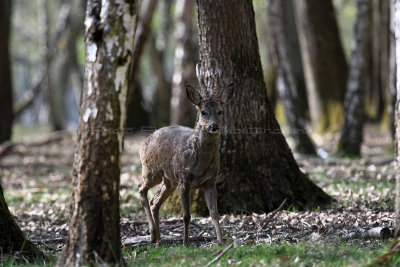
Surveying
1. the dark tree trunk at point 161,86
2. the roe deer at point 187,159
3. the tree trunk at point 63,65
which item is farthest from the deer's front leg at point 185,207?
the tree trunk at point 63,65

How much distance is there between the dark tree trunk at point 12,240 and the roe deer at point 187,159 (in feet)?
5.24

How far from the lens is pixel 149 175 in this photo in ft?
26.6

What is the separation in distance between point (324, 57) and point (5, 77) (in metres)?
10.5

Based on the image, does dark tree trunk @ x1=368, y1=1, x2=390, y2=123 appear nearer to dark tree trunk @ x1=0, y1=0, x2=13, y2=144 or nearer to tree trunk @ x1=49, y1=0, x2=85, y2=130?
dark tree trunk @ x1=0, y1=0, x2=13, y2=144

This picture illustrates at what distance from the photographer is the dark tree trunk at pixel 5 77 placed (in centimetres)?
1902

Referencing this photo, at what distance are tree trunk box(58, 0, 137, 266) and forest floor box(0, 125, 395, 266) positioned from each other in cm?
84

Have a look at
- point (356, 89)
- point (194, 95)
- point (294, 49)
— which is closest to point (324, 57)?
point (356, 89)

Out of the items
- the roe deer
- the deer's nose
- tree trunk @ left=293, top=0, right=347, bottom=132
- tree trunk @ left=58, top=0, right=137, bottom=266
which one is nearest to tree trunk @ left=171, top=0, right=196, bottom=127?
tree trunk @ left=293, top=0, right=347, bottom=132

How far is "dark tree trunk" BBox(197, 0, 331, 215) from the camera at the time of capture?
8.94 m

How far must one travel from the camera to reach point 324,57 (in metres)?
19.5

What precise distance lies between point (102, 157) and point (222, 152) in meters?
3.83

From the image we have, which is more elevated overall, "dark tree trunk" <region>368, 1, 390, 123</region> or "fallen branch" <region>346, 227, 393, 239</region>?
"dark tree trunk" <region>368, 1, 390, 123</region>

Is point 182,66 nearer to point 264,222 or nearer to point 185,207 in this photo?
point 264,222

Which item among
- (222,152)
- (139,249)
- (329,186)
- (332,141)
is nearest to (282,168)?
(222,152)
